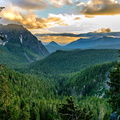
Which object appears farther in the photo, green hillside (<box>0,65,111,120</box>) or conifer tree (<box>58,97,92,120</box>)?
green hillside (<box>0,65,111,120</box>)

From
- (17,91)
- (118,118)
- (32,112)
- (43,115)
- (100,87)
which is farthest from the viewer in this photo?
(100,87)

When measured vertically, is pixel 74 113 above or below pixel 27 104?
above

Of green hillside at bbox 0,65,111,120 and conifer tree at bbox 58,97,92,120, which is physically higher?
conifer tree at bbox 58,97,92,120

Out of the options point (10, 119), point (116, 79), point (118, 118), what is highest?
point (116, 79)

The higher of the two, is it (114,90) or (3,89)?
(3,89)

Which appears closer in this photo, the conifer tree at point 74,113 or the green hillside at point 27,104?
the conifer tree at point 74,113

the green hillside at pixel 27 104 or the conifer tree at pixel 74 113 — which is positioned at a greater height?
the conifer tree at pixel 74 113

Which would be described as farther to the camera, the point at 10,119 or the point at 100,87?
the point at 100,87

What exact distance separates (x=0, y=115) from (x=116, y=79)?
31.5m

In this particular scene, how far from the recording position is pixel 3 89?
17672 mm

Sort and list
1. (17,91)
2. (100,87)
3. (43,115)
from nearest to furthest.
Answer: (43,115) → (17,91) → (100,87)

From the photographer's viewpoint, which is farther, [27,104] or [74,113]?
[27,104]

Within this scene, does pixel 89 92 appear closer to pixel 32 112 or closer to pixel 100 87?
pixel 100 87

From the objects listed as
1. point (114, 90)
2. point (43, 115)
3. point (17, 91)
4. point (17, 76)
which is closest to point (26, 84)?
point (17, 76)
